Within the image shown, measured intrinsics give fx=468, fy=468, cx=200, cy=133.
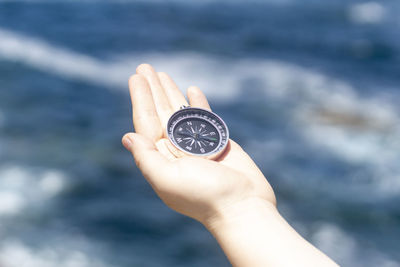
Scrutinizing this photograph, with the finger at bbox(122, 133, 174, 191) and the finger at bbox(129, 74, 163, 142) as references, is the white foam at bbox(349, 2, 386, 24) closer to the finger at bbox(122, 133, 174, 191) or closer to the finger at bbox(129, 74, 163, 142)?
the finger at bbox(129, 74, 163, 142)

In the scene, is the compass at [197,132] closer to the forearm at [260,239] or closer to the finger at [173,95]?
the finger at [173,95]

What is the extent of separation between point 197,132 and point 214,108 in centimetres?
857

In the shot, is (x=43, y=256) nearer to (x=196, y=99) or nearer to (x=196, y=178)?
(x=196, y=99)

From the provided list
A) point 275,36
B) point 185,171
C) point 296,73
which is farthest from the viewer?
point 275,36

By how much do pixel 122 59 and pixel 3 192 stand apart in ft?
28.1

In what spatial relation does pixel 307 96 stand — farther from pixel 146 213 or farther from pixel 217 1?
pixel 217 1

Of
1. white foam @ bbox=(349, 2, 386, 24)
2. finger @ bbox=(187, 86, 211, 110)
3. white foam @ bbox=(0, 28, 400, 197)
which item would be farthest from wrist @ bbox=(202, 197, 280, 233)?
white foam @ bbox=(349, 2, 386, 24)

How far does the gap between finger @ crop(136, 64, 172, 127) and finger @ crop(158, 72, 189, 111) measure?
11 centimetres

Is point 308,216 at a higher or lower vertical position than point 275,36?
lower

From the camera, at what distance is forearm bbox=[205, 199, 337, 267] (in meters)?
4.32

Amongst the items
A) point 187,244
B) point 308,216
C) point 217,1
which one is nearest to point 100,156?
point 187,244

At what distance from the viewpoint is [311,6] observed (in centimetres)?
2533

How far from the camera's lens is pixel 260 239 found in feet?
14.8

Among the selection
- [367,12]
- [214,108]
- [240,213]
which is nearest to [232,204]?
[240,213]
